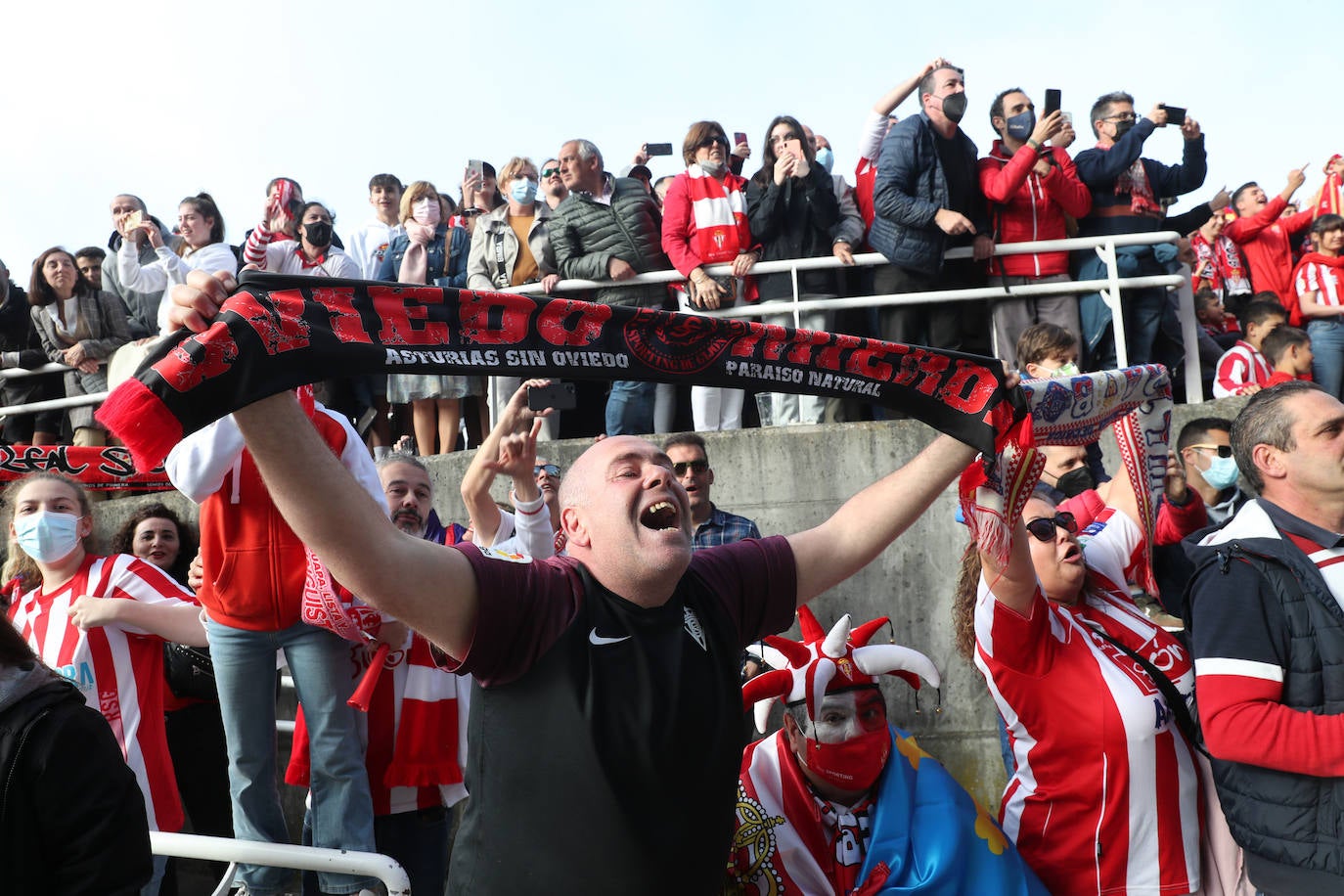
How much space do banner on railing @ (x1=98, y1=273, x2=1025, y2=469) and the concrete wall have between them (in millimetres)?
2986

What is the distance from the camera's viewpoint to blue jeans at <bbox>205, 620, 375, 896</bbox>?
4195mm

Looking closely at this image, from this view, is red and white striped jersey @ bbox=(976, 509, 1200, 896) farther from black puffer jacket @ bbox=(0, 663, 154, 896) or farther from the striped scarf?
black puffer jacket @ bbox=(0, 663, 154, 896)

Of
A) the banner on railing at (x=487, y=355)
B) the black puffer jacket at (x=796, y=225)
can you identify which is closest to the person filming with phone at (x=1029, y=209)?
the black puffer jacket at (x=796, y=225)

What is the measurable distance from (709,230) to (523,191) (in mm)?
1412

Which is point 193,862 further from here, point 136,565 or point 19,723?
point 19,723

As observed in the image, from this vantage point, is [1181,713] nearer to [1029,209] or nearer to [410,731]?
[410,731]

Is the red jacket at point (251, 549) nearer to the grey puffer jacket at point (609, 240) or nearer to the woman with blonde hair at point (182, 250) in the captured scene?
the grey puffer jacket at point (609, 240)

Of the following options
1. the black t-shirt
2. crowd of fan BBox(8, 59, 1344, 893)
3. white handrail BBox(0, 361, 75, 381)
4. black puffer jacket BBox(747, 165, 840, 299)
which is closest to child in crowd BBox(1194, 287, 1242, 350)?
crowd of fan BBox(8, 59, 1344, 893)

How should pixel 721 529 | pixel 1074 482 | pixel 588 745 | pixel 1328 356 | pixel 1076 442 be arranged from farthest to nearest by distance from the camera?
pixel 1328 356 < pixel 721 529 < pixel 1074 482 < pixel 1076 442 < pixel 588 745

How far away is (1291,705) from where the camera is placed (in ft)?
10.3

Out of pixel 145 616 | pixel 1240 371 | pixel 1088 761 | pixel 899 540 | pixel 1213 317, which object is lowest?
pixel 1088 761

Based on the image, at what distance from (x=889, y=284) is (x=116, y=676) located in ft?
15.3

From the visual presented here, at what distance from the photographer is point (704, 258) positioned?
7301 millimetres

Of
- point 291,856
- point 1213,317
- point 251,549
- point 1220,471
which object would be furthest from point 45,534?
point 1213,317
